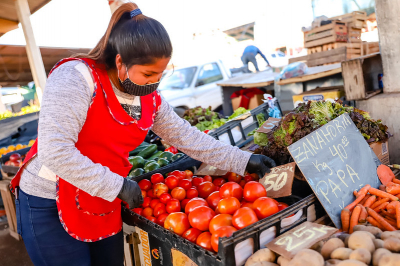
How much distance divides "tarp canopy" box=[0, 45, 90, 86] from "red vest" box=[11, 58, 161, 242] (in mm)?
6448

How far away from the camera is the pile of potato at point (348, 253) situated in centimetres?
127

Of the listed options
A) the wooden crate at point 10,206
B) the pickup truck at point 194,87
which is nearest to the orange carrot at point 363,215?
the wooden crate at point 10,206

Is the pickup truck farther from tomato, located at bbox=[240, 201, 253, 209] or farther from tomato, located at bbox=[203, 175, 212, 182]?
tomato, located at bbox=[240, 201, 253, 209]

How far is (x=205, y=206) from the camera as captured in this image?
184 cm

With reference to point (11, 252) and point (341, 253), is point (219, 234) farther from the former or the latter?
point (11, 252)

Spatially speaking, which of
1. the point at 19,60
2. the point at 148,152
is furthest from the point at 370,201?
the point at 19,60

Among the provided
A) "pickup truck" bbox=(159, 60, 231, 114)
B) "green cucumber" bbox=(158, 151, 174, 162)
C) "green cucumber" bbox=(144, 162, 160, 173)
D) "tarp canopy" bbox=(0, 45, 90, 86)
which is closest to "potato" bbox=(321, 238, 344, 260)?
"green cucumber" bbox=(144, 162, 160, 173)

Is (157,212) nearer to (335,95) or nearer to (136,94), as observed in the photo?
(136,94)

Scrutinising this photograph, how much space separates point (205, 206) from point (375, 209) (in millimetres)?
1111

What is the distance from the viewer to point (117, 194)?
1.60 meters

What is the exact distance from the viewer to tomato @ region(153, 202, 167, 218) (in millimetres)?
2105

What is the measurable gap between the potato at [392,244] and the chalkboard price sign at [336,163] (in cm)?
40

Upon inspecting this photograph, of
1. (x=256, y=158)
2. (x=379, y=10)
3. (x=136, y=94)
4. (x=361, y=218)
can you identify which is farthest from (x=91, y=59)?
(x=379, y=10)

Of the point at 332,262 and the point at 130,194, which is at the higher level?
the point at 130,194
